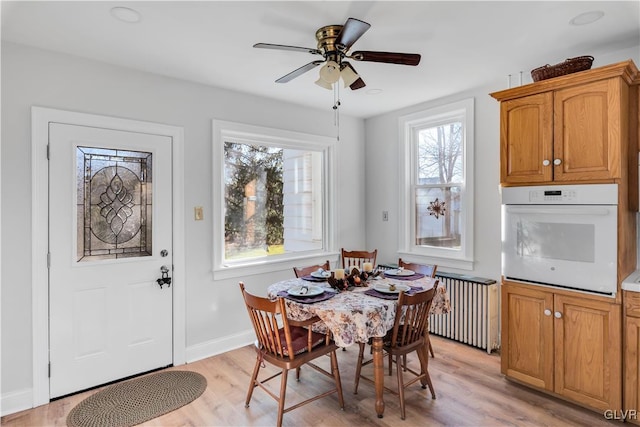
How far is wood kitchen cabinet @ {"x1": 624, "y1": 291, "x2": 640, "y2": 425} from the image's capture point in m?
2.19

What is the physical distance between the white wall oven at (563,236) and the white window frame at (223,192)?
2.13m

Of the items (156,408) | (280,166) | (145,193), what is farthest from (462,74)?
(156,408)

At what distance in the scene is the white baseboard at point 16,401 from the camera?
244 cm

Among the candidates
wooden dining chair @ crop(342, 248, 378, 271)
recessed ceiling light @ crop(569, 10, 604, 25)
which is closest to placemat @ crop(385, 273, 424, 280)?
wooden dining chair @ crop(342, 248, 378, 271)

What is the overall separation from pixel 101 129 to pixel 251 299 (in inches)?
73.8

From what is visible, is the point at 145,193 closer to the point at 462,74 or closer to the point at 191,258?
the point at 191,258

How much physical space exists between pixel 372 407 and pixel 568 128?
2359 mm

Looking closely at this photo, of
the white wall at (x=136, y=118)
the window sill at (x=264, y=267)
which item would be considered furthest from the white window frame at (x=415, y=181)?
the window sill at (x=264, y=267)

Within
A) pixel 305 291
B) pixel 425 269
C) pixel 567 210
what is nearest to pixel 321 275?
pixel 305 291

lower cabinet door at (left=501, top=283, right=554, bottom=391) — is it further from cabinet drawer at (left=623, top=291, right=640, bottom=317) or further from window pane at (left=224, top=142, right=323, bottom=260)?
window pane at (left=224, top=142, right=323, bottom=260)

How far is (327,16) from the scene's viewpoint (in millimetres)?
2152

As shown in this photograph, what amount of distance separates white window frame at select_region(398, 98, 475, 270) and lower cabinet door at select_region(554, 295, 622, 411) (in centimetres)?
123

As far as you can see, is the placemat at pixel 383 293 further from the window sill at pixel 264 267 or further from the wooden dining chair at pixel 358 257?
the window sill at pixel 264 267

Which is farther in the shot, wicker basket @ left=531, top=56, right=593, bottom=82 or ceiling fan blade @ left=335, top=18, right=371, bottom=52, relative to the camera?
wicker basket @ left=531, top=56, right=593, bottom=82
